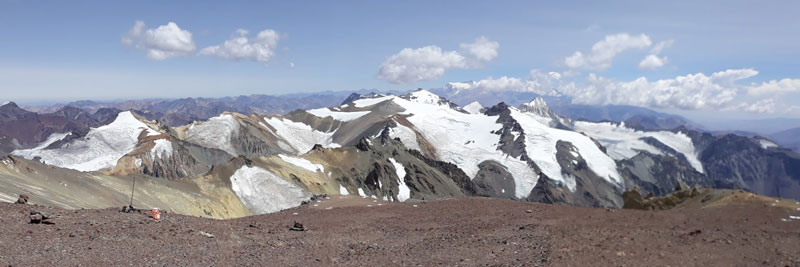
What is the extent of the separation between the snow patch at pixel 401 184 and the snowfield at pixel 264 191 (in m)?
34.6

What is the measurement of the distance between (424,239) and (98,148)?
177311 millimetres

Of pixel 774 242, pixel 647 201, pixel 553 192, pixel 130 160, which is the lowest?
pixel 553 192

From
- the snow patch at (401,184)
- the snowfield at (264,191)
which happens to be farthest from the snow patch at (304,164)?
the snow patch at (401,184)

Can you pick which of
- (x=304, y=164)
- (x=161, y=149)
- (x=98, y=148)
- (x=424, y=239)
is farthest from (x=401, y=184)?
(x=98, y=148)

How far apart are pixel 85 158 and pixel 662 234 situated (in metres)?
177

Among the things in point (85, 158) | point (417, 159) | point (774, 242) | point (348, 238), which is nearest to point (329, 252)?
point (348, 238)

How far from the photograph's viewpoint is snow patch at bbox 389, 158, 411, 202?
120688 mm

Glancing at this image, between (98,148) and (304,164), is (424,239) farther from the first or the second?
(98,148)

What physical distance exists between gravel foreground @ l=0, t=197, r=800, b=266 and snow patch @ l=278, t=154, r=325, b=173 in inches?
2970

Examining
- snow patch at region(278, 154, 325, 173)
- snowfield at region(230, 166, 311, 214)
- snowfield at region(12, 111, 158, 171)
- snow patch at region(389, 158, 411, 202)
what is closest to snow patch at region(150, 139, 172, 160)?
snowfield at region(12, 111, 158, 171)

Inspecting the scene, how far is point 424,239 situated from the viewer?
23891 millimetres

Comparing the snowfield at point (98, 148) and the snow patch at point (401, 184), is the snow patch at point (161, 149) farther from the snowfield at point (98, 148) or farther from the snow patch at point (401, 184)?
the snow patch at point (401, 184)

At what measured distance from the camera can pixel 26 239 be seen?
18.3 meters

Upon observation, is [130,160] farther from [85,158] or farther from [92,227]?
[92,227]
